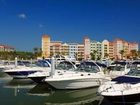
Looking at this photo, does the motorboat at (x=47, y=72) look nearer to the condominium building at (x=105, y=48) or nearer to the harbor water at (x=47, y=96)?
the harbor water at (x=47, y=96)

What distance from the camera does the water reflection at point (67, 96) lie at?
21500 millimetres

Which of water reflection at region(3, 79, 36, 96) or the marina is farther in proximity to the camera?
water reflection at region(3, 79, 36, 96)

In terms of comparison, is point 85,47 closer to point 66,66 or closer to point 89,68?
point 66,66

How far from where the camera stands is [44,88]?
28.3 metres

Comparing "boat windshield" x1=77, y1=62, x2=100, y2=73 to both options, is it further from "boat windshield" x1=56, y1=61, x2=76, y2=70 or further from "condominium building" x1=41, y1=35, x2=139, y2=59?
"condominium building" x1=41, y1=35, x2=139, y2=59

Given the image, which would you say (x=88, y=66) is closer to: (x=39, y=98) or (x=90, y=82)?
(x=90, y=82)

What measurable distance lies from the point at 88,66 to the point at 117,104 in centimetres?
Result: 1151

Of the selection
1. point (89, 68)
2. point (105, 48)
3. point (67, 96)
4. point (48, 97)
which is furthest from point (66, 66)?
point (105, 48)

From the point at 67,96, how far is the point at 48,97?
1.53m

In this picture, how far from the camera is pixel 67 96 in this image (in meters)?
23.7

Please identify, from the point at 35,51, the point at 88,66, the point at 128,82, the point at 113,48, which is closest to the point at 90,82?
the point at 88,66

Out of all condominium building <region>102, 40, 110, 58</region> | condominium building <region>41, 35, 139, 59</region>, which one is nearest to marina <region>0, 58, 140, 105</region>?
condominium building <region>41, 35, 139, 59</region>

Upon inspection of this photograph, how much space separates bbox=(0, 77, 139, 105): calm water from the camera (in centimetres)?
2103

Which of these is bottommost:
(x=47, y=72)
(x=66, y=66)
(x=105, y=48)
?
(x=47, y=72)
